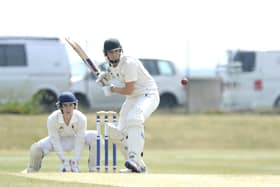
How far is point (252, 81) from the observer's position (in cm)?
3400

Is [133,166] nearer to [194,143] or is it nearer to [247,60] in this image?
[194,143]

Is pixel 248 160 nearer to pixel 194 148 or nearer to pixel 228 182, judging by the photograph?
pixel 194 148

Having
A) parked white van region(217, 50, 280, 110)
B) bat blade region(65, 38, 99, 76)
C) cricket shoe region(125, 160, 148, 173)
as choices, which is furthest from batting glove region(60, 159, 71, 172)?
parked white van region(217, 50, 280, 110)

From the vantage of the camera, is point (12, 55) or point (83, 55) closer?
point (83, 55)

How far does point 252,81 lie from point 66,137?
18.3 m

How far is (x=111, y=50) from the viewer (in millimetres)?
14969

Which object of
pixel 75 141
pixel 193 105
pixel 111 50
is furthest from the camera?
pixel 193 105

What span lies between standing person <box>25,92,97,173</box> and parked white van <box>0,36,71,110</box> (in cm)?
1382

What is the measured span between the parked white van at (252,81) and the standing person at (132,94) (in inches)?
717

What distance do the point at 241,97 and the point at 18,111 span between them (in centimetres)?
761

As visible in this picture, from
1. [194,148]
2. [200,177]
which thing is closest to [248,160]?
[194,148]

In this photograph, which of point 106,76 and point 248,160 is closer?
point 106,76

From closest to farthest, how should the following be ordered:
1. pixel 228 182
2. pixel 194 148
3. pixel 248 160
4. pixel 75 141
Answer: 1. pixel 228 182
2. pixel 75 141
3. pixel 248 160
4. pixel 194 148

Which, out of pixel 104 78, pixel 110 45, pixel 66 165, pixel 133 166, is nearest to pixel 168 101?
pixel 66 165
